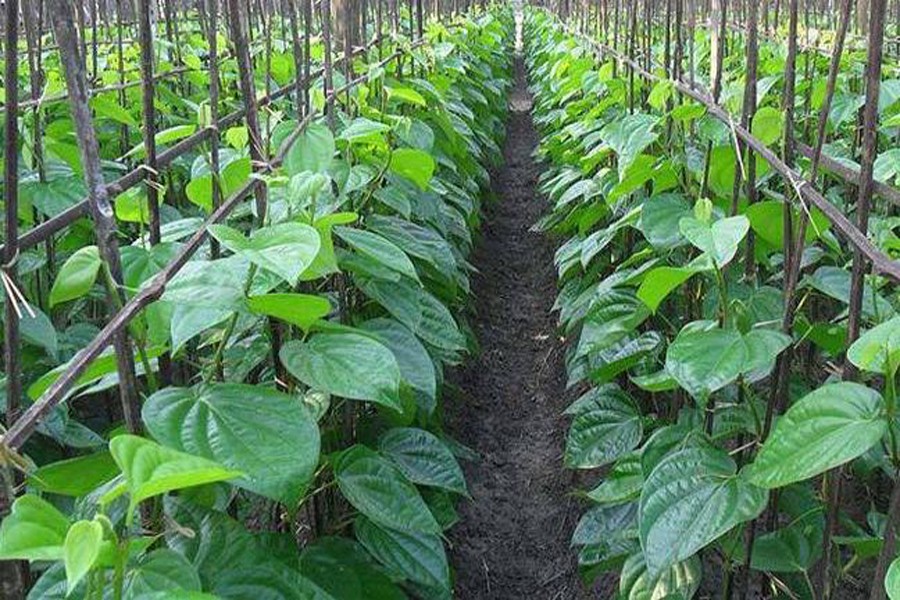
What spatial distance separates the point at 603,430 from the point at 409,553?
0.68m

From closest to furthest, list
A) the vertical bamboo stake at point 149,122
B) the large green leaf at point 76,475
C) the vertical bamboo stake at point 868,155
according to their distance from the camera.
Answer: the large green leaf at point 76,475, the vertical bamboo stake at point 868,155, the vertical bamboo stake at point 149,122

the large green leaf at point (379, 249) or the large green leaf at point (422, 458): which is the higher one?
the large green leaf at point (379, 249)

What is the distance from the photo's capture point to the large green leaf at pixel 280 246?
38.3 inches

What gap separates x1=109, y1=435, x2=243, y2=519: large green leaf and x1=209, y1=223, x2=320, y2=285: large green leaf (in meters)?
0.26

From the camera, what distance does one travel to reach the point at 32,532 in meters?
0.68

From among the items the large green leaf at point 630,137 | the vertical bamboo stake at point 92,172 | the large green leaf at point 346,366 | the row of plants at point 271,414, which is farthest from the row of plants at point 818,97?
the vertical bamboo stake at point 92,172

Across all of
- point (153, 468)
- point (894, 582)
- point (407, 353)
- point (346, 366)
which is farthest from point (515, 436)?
point (153, 468)

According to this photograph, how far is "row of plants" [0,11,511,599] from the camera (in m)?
0.83

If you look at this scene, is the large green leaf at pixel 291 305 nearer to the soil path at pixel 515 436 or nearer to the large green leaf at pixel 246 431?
the large green leaf at pixel 246 431

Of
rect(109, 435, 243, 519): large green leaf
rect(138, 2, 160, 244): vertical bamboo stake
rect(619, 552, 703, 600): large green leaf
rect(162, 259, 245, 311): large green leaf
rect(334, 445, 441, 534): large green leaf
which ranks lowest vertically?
rect(619, 552, 703, 600): large green leaf

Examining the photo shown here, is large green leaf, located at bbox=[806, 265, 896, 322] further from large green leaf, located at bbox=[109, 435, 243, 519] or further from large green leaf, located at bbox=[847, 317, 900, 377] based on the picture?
large green leaf, located at bbox=[109, 435, 243, 519]

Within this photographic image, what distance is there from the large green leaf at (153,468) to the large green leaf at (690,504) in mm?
683

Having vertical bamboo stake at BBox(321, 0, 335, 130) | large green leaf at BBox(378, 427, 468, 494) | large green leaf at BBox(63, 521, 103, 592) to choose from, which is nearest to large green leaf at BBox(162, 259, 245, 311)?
large green leaf at BBox(63, 521, 103, 592)

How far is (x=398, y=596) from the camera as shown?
1.51 metres
